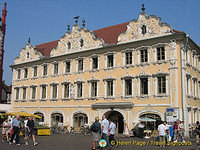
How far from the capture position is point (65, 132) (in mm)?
30641

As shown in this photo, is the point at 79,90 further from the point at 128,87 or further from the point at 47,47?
the point at 47,47

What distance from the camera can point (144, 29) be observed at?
1083 inches

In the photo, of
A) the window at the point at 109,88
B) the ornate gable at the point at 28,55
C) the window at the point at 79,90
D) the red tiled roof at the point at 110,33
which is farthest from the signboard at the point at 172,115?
the ornate gable at the point at 28,55

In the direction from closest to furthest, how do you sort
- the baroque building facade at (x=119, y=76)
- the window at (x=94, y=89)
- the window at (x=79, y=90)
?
the baroque building facade at (x=119, y=76)
the window at (x=94, y=89)
the window at (x=79, y=90)

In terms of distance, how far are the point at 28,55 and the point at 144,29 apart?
20563 mm

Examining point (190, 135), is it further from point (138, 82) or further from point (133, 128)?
point (138, 82)

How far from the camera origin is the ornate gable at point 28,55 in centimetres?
3882

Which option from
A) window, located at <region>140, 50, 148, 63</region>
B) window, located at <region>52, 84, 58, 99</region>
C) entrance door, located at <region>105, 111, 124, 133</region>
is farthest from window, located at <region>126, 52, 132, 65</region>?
window, located at <region>52, 84, 58, 99</region>

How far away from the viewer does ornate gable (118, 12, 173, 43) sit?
1029 inches

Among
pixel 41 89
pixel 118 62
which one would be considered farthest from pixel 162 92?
pixel 41 89

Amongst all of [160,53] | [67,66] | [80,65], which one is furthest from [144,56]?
[67,66]

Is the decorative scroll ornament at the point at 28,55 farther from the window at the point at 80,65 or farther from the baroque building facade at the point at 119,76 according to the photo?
the window at the point at 80,65

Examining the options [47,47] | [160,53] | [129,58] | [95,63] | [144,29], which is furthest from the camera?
[47,47]

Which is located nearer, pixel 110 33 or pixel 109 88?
pixel 109 88
